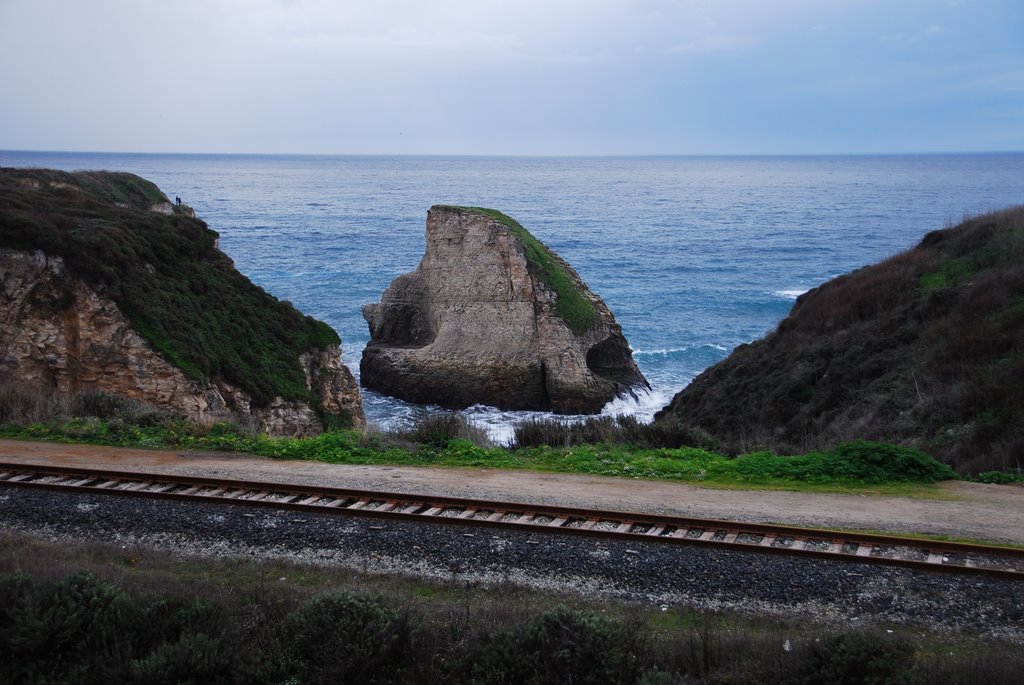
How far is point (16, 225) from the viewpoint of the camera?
22.6 meters

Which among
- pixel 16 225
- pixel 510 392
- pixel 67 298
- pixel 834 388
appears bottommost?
pixel 510 392

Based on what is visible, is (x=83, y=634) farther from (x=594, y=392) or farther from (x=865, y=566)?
(x=594, y=392)

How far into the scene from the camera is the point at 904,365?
2169 cm

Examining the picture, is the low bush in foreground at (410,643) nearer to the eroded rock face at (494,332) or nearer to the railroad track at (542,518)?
the railroad track at (542,518)

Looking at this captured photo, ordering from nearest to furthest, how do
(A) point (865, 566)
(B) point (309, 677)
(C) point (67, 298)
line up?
(B) point (309, 677) < (A) point (865, 566) < (C) point (67, 298)

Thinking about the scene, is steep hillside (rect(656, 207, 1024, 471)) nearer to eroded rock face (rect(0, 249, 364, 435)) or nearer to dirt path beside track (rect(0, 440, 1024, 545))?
dirt path beside track (rect(0, 440, 1024, 545))

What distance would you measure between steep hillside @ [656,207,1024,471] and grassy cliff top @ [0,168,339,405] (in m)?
14.1

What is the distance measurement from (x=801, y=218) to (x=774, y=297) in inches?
2289

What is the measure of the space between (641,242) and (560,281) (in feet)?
170

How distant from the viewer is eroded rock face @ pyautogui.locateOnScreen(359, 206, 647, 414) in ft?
114

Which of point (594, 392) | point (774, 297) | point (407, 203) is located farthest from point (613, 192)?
point (594, 392)

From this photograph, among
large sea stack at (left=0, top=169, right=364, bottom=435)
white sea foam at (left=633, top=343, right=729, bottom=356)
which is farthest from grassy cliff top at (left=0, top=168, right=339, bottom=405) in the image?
white sea foam at (left=633, top=343, right=729, bottom=356)

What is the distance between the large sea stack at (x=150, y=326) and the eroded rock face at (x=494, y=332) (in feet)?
23.1

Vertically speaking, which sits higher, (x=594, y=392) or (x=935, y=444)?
(x=935, y=444)
